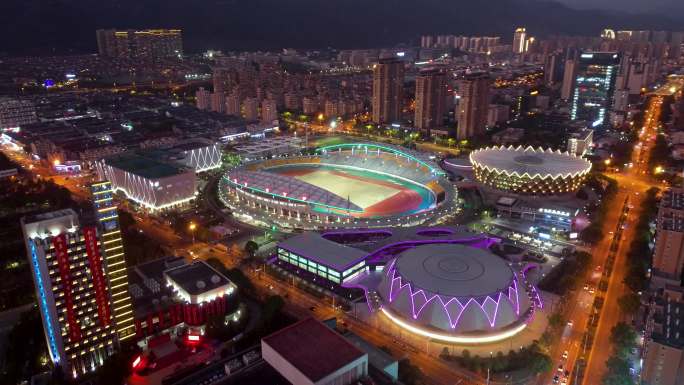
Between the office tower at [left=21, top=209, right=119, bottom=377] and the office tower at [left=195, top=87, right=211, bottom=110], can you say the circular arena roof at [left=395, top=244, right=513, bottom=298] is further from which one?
the office tower at [left=195, top=87, right=211, bottom=110]

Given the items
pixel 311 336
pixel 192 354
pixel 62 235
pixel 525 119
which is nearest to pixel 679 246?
pixel 311 336

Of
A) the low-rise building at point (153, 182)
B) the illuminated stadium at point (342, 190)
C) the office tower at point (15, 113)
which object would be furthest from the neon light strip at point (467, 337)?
the office tower at point (15, 113)

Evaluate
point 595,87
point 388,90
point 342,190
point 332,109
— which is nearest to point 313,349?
point 342,190

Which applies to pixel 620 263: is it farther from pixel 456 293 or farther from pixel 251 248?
pixel 251 248

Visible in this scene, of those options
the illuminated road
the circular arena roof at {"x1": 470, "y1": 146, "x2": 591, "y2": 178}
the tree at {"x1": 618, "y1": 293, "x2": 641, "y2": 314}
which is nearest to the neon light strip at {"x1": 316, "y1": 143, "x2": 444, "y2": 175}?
the circular arena roof at {"x1": 470, "y1": 146, "x2": 591, "y2": 178}

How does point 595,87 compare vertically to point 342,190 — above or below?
above

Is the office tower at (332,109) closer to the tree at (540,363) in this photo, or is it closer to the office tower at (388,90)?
the office tower at (388,90)

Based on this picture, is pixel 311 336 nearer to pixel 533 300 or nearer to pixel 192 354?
pixel 192 354
